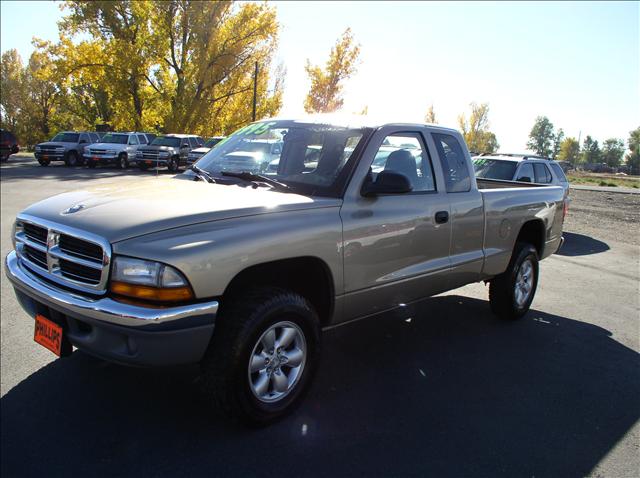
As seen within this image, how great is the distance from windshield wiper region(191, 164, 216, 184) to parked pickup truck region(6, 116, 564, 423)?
17 mm

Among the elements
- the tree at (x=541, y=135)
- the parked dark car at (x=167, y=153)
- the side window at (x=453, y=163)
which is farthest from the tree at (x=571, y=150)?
the side window at (x=453, y=163)

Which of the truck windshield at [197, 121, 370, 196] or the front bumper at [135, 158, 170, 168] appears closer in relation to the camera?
the truck windshield at [197, 121, 370, 196]

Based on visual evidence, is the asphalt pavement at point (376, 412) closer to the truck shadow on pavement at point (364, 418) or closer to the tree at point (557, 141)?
the truck shadow on pavement at point (364, 418)

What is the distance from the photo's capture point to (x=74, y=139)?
88.4ft

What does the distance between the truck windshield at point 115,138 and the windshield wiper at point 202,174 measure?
2385 cm

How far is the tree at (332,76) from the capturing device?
36719 millimetres

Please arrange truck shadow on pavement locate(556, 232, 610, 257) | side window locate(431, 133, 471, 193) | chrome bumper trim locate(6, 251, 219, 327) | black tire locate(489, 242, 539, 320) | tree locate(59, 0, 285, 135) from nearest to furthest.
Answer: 1. chrome bumper trim locate(6, 251, 219, 327)
2. side window locate(431, 133, 471, 193)
3. black tire locate(489, 242, 539, 320)
4. truck shadow on pavement locate(556, 232, 610, 257)
5. tree locate(59, 0, 285, 135)

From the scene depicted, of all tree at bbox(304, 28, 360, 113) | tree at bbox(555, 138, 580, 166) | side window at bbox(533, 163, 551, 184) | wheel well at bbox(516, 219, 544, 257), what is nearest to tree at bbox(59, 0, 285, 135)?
tree at bbox(304, 28, 360, 113)

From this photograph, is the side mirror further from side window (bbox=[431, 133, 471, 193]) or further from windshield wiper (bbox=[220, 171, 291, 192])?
side window (bbox=[431, 133, 471, 193])

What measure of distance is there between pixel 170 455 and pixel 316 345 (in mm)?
1057

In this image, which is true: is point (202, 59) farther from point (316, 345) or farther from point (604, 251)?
point (316, 345)

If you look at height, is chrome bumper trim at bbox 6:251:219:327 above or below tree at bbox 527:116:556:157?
below

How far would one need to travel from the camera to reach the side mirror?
127 inches

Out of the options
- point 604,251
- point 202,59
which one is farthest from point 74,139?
point 604,251
